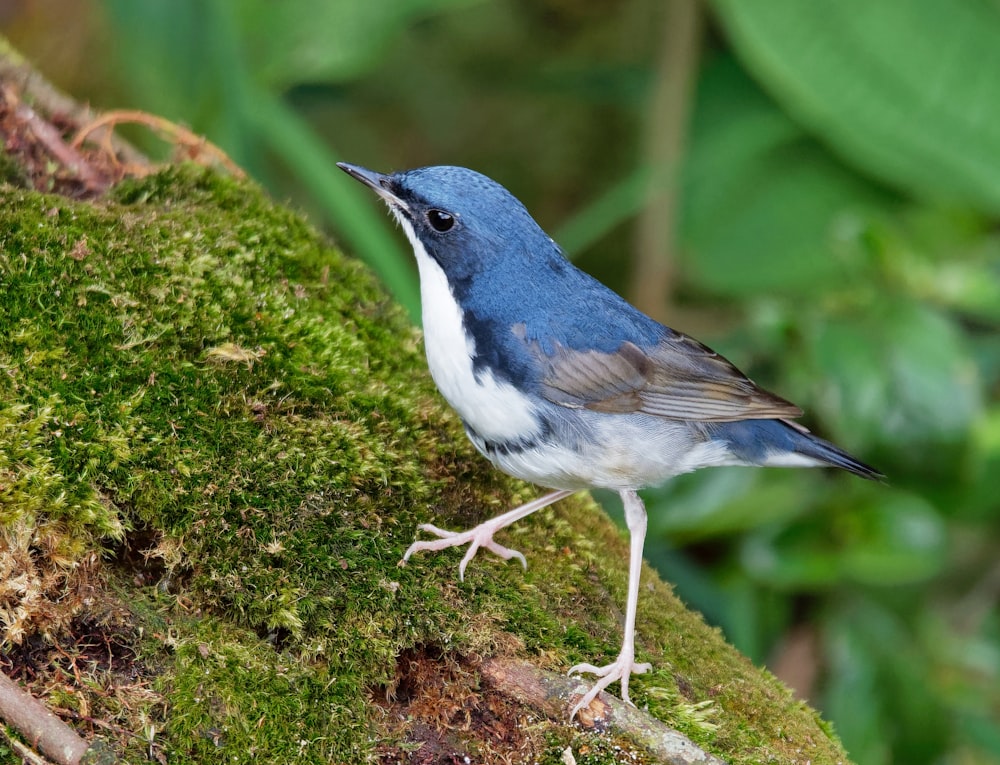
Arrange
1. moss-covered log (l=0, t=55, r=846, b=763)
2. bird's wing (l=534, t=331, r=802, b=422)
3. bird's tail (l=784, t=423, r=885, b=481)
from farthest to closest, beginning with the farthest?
bird's tail (l=784, t=423, r=885, b=481) < bird's wing (l=534, t=331, r=802, b=422) < moss-covered log (l=0, t=55, r=846, b=763)

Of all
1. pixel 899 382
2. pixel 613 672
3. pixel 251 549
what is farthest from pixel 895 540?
pixel 251 549

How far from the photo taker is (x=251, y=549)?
2553mm

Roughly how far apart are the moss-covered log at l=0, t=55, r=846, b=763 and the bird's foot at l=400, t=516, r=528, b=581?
1.2 inches

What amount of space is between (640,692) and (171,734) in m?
1.14

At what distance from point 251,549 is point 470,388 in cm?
86

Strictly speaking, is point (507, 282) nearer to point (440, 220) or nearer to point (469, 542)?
point (440, 220)

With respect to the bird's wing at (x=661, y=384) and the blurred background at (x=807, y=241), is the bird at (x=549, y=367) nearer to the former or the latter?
the bird's wing at (x=661, y=384)

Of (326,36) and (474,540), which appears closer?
(474,540)

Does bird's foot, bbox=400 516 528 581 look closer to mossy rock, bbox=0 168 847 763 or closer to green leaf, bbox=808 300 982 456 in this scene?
mossy rock, bbox=0 168 847 763

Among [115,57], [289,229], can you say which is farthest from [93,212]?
[115,57]

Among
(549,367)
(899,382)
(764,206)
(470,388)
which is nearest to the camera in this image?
(470,388)

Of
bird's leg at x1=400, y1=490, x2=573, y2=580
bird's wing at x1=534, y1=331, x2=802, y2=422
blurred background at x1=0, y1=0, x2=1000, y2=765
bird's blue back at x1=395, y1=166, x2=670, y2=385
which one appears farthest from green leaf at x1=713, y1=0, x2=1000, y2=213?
bird's leg at x1=400, y1=490, x2=573, y2=580

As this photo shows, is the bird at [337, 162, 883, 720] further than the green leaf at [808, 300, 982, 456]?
No

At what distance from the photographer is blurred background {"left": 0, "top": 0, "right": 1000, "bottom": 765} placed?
16.3 ft
